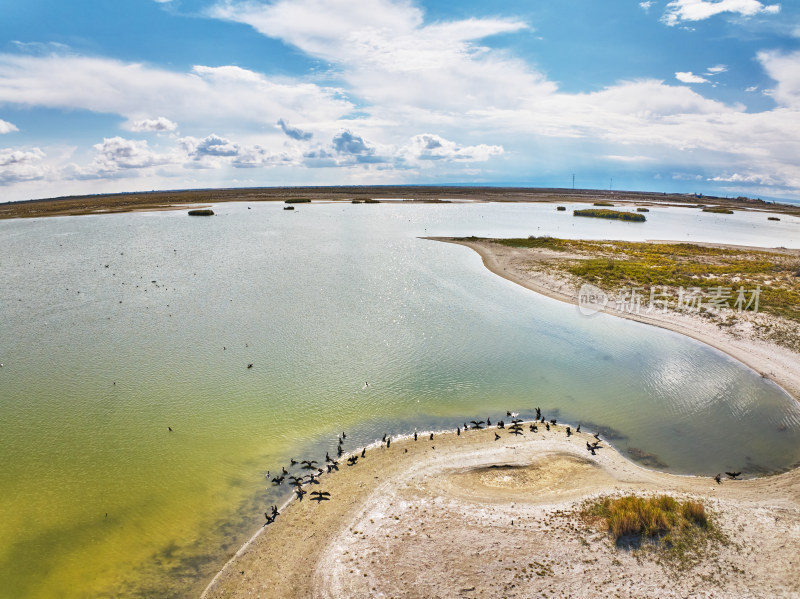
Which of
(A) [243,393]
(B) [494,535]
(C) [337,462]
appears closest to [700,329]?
Result: (B) [494,535]

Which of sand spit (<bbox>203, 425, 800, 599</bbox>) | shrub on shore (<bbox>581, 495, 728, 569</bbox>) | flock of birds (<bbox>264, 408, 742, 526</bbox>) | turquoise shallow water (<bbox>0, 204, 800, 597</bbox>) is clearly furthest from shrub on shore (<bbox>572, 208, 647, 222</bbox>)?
shrub on shore (<bbox>581, 495, 728, 569</bbox>)

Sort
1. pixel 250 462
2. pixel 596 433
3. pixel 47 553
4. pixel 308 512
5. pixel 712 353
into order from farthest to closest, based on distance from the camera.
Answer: pixel 712 353 < pixel 596 433 < pixel 250 462 < pixel 308 512 < pixel 47 553

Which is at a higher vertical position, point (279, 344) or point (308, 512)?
point (279, 344)

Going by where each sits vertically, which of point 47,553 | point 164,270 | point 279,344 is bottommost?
point 47,553

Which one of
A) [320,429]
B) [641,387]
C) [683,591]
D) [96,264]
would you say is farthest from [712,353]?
[96,264]

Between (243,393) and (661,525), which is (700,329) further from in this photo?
(243,393)

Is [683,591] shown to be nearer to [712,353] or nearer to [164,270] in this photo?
[712,353]

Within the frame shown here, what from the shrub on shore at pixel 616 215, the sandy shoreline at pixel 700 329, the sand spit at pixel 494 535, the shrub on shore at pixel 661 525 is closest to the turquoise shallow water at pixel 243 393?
the sandy shoreline at pixel 700 329
